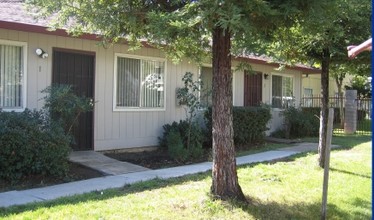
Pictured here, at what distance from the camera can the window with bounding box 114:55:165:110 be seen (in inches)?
435

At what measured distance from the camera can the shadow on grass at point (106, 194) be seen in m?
5.84

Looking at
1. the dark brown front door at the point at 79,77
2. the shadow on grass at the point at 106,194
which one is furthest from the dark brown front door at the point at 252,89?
the shadow on grass at the point at 106,194

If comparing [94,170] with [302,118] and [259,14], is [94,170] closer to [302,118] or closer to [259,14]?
[259,14]

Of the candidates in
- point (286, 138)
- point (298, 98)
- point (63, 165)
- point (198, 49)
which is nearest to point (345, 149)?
point (286, 138)

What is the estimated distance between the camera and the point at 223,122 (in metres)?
6.01

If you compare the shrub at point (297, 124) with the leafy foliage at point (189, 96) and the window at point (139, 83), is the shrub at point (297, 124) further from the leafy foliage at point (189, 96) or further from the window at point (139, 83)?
the window at point (139, 83)

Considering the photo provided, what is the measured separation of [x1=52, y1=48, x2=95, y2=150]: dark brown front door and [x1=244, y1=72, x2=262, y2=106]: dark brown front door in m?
6.57

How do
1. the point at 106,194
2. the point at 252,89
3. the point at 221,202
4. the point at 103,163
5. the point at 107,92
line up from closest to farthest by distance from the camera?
the point at 221,202 → the point at 106,194 → the point at 103,163 → the point at 107,92 → the point at 252,89

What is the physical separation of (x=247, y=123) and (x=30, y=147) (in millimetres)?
7079

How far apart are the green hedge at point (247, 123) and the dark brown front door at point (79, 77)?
325 cm

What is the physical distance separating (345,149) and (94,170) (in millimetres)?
7390

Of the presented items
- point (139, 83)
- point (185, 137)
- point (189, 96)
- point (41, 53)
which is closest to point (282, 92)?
point (189, 96)

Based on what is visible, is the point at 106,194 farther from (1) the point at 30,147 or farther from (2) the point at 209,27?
(2) the point at 209,27

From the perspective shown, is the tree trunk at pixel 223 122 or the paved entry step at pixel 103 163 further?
the paved entry step at pixel 103 163
